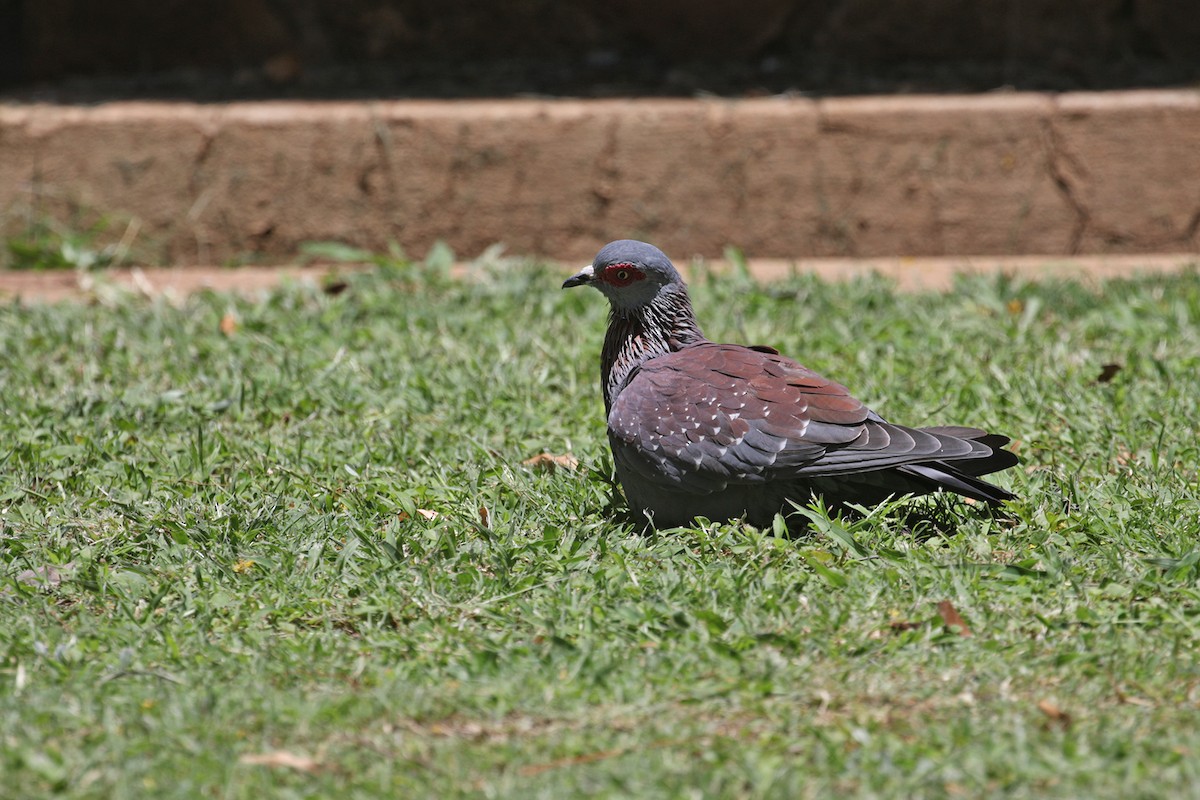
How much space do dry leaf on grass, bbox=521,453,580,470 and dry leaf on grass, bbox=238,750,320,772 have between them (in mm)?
1633

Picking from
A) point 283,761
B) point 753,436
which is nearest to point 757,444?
point 753,436

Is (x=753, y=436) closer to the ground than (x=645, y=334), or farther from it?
closer to the ground

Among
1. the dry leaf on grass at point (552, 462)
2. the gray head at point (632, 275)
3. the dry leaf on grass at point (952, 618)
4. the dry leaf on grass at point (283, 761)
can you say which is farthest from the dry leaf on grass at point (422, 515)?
the dry leaf on grass at point (952, 618)

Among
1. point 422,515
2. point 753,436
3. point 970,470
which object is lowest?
point 422,515

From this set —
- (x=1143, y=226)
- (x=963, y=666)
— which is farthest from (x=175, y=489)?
(x=1143, y=226)

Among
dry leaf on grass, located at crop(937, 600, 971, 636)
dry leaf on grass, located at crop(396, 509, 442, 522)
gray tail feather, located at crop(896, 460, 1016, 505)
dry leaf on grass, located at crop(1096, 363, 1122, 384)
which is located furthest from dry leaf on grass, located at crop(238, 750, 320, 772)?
dry leaf on grass, located at crop(1096, 363, 1122, 384)

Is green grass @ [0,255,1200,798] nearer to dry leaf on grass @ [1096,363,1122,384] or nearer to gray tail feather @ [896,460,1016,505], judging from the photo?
dry leaf on grass @ [1096,363,1122,384]

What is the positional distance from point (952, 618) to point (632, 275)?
1.33 metres

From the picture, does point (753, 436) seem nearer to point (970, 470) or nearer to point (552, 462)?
point (970, 470)

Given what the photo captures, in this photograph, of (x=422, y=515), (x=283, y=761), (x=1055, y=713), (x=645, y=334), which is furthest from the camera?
(x=645, y=334)

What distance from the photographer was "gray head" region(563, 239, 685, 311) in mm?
3695

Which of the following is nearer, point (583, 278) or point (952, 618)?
point (952, 618)

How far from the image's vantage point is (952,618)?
2.98 meters

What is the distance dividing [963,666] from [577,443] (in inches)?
67.3
